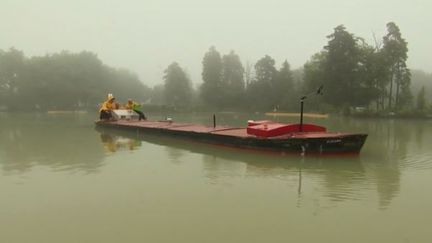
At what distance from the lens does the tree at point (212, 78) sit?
6906 centimetres

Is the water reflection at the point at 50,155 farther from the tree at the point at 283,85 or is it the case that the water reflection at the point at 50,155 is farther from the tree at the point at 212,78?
the tree at the point at 212,78

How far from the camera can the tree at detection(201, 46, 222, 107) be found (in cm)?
6906

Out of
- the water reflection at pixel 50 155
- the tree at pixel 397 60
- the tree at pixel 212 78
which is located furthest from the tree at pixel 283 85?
the water reflection at pixel 50 155

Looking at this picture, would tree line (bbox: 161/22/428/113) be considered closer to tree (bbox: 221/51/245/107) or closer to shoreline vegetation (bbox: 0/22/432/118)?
shoreline vegetation (bbox: 0/22/432/118)

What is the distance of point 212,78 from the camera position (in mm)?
69625

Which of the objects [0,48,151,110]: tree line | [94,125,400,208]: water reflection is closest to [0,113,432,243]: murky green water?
[94,125,400,208]: water reflection

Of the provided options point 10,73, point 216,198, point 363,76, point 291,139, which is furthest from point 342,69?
point 10,73

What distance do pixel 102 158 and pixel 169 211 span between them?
7279 millimetres

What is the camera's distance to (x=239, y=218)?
714cm

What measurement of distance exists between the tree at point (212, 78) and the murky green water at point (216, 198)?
54438 millimetres

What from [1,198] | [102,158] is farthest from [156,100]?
[1,198]

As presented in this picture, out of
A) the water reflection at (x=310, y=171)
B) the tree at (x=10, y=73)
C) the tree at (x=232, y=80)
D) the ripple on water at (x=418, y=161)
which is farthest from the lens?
the tree at (x=10, y=73)

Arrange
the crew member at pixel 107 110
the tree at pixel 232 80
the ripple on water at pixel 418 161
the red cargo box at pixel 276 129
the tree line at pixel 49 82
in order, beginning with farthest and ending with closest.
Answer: the tree line at pixel 49 82 < the tree at pixel 232 80 < the crew member at pixel 107 110 < the red cargo box at pixel 276 129 < the ripple on water at pixel 418 161

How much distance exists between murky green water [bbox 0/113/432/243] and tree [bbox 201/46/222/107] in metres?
54.4
